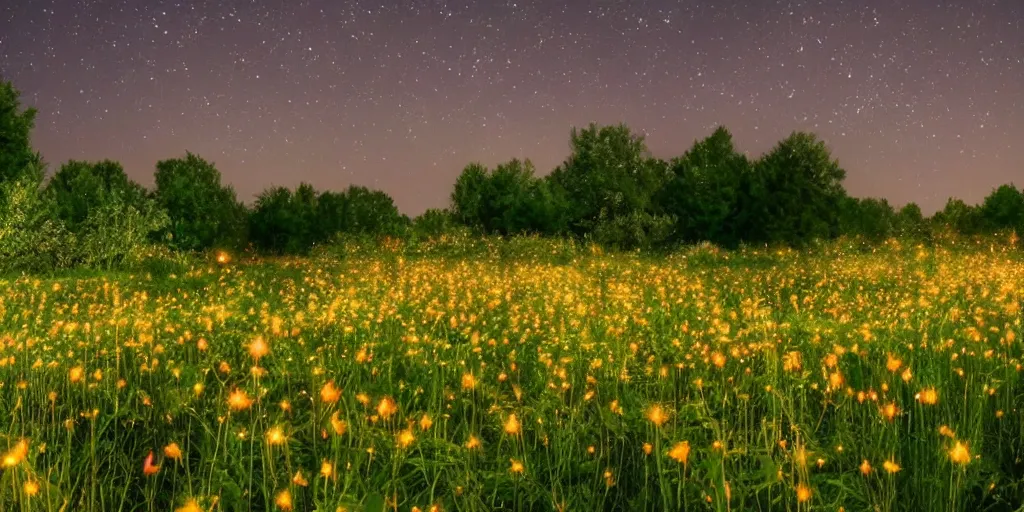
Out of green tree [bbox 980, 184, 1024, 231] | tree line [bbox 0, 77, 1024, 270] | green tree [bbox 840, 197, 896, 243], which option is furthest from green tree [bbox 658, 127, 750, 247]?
green tree [bbox 840, 197, 896, 243]

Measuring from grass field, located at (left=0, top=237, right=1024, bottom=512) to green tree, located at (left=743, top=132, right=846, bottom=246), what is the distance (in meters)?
27.8

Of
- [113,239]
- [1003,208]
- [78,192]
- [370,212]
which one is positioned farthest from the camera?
[370,212]

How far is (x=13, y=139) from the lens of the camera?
25859 mm

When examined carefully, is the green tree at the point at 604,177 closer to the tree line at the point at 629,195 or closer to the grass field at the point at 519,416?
the tree line at the point at 629,195

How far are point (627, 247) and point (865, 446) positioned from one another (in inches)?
1207

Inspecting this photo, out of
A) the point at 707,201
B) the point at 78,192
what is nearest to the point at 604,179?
the point at 707,201

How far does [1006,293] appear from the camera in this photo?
346 inches

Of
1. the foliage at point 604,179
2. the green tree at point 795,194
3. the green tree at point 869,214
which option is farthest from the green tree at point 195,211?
the green tree at point 869,214

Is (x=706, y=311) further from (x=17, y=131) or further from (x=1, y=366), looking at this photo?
(x=17, y=131)

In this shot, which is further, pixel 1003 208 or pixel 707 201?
pixel 1003 208

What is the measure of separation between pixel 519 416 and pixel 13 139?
2970cm

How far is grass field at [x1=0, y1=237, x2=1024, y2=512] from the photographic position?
2973 millimetres

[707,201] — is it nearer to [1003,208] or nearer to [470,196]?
[470,196]

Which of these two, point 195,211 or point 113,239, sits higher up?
point 195,211
